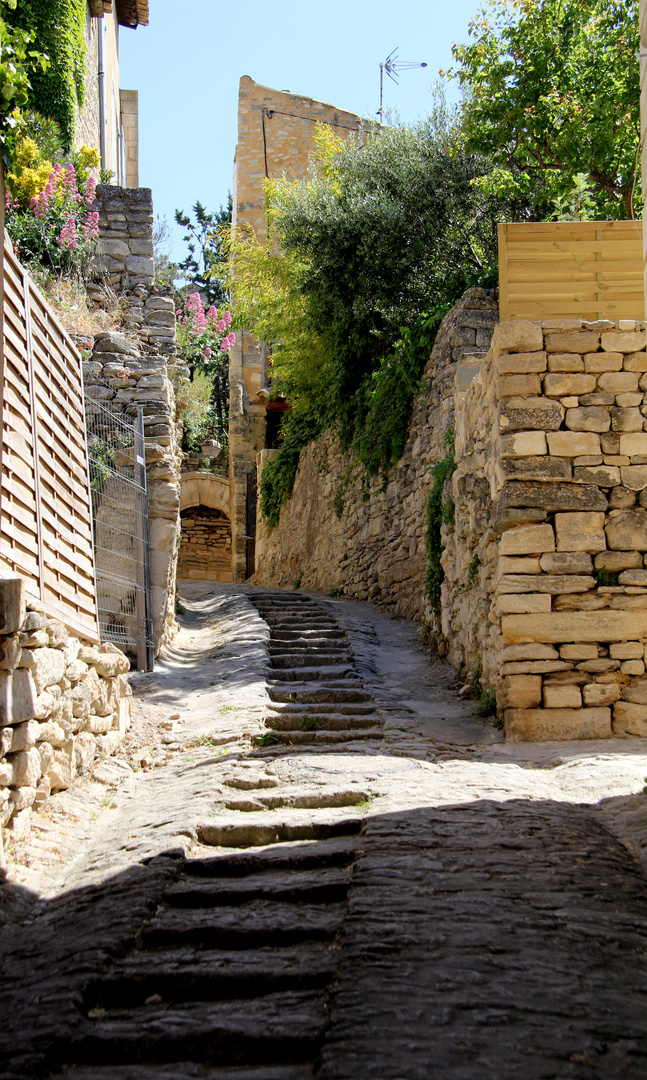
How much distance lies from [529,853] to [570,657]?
8.18 feet

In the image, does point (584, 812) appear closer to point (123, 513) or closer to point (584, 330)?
point (584, 330)

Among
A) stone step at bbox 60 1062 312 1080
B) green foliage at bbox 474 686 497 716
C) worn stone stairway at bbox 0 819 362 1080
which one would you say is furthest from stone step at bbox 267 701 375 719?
stone step at bbox 60 1062 312 1080

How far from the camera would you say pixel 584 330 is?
625 cm

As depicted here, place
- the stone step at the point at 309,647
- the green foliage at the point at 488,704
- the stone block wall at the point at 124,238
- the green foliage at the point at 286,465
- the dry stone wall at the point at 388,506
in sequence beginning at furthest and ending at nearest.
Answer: the green foliage at the point at 286,465 < the stone block wall at the point at 124,238 < the dry stone wall at the point at 388,506 < the stone step at the point at 309,647 < the green foliage at the point at 488,704

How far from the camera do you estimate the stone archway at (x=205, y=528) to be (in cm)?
2072

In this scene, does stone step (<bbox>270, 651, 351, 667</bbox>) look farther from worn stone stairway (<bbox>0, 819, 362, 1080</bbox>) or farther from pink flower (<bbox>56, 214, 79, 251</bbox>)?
pink flower (<bbox>56, 214, 79, 251</bbox>)

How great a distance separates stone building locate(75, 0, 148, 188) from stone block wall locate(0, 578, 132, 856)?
9.90m

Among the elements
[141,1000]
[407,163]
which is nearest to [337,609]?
[407,163]

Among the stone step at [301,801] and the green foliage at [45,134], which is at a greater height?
the green foliage at [45,134]

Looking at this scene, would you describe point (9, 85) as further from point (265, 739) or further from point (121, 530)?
point (121, 530)

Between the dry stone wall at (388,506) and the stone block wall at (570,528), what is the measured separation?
11.0 ft

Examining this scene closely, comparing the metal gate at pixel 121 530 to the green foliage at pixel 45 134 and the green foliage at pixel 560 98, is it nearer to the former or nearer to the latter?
the green foliage at pixel 45 134

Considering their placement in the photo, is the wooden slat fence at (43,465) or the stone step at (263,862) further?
the wooden slat fence at (43,465)

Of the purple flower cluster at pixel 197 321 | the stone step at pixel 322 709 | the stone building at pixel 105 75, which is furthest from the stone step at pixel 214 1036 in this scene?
the stone building at pixel 105 75
